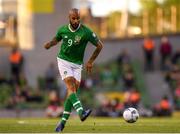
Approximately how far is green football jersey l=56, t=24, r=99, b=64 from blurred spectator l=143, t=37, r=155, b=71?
23401 millimetres

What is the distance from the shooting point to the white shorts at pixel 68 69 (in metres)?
18.4

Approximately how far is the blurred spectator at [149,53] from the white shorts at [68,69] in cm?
2341

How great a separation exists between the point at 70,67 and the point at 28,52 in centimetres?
2420

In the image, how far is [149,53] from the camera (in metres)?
42.1

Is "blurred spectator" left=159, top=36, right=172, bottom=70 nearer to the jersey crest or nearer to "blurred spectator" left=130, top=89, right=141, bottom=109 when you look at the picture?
"blurred spectator" left=130, top=89, right=141, bottom=109

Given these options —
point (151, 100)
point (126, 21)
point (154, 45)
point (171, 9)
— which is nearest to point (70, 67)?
point (151, 100)

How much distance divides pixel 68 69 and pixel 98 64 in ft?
81.7

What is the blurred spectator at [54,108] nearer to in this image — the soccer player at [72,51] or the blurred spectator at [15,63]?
the blurred spectator at [15,63]

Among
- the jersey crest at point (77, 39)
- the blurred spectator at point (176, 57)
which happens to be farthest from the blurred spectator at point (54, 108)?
the jersey crest at point (77, 39)

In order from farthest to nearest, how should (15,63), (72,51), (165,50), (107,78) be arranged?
(165,50) < (107,78) < (15,63) < (72,51)

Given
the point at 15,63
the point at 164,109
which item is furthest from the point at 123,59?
the point at 164,109

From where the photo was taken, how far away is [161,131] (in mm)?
17922

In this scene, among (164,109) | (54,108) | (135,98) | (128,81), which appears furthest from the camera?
(128,81)

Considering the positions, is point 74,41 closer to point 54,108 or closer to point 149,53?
point 54,108
